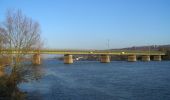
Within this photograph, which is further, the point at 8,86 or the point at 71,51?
the point at 71,51

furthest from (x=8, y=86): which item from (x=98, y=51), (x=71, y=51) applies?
(x=98, y=51)

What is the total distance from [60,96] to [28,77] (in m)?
4.84

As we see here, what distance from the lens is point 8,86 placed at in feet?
124

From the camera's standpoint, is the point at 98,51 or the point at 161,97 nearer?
the point at 161,97

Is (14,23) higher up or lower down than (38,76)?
higher up

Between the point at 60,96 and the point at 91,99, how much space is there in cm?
501

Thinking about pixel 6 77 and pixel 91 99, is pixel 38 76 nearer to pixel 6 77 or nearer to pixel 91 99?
pixel 6 77

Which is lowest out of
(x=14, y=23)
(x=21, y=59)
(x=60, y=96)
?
(x=60, y=96)

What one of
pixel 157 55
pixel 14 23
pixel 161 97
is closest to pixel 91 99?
pixel 161 97

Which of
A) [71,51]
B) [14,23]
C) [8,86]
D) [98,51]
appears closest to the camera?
[8,86]

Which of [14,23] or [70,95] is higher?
[14,23]

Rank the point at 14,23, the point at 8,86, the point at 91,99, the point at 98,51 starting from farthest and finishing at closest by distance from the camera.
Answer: the point at 98,51
the point at 14,23
the point at 8,86
the point at 91,99

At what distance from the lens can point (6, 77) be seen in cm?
3872

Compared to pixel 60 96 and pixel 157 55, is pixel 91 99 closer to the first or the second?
pixel 60 96
